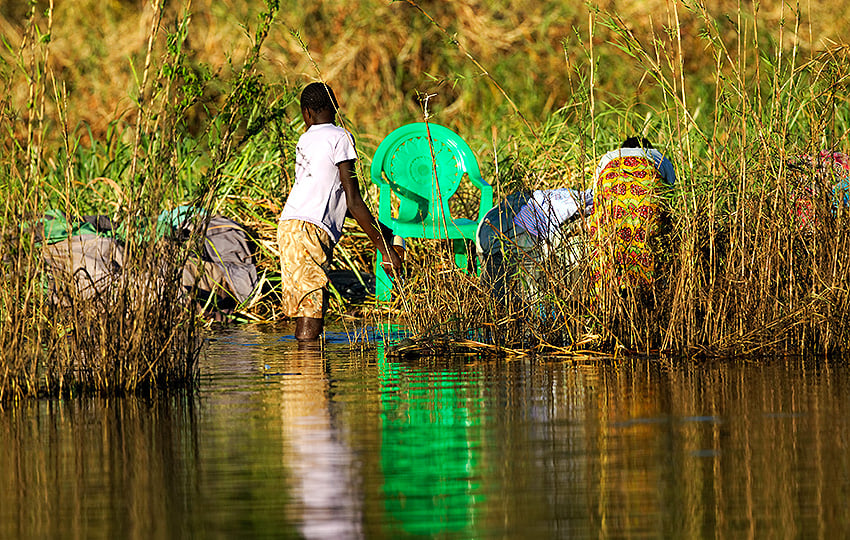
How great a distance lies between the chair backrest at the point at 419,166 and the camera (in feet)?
32.9

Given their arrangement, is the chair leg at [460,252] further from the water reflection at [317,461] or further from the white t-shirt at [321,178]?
the water reflection at [317,461]

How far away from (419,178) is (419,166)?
9cm

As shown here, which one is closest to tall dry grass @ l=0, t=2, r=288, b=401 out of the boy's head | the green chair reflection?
the green chair reflection

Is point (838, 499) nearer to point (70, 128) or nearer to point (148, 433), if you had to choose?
point (148, 433)

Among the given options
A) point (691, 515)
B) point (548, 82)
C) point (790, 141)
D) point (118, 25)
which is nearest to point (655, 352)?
point (790, 141)

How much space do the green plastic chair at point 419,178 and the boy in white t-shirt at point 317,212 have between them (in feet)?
1.79

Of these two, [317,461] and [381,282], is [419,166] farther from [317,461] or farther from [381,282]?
[317,461]

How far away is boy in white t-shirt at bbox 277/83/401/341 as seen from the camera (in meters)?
9.23

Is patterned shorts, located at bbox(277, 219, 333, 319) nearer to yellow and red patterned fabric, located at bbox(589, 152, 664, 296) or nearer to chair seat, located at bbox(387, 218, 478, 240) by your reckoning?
chair seat, located at bbox(387, 218, 478, 240)

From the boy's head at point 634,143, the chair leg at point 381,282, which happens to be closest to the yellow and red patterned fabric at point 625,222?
the boy's head at point 634,143

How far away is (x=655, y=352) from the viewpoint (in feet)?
26.8

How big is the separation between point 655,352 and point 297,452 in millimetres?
3297

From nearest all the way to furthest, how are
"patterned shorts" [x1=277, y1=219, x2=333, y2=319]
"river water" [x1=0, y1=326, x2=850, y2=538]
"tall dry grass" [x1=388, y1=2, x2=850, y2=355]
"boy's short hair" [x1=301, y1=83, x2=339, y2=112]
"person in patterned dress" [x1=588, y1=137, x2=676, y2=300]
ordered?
"river water" [x1=0, y1=326, x2=850, y2=538] → "tall dry grass" [x1=388, y1=2, x2=850, y2=355] → "person in patterned dress" [x1=588, y1=137, x2=676, y2=300] → "boy's short hair" [x1=301, y1=83, x2=339, y2=112] → "patterned shorts" [x1=277, y1=219, x2=333, y2=319]

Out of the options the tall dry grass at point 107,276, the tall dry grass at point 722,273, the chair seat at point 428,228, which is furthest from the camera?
the chair seat at point 428,228
